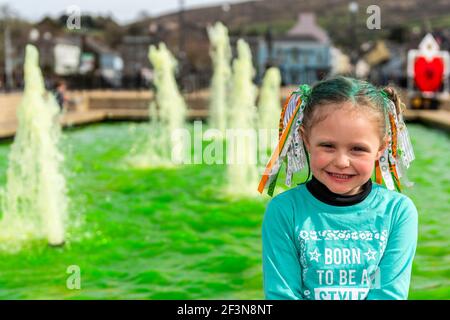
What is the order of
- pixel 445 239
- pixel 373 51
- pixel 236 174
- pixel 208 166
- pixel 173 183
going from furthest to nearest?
pixel 373 51 < pixel 208 166 < pixel 173 183 < pixel 236 174 < pixel 445 239

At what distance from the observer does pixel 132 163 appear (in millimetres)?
13625

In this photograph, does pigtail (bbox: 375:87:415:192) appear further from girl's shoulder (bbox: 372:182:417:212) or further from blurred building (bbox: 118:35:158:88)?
blurred building (bbox: 118:35:158:88)

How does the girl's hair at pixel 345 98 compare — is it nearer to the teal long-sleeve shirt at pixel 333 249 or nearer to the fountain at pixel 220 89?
the teal long-sleeve shirt at pixel 333 249

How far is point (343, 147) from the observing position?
227 cm

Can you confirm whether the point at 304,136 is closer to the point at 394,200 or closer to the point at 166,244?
the point at 394,200

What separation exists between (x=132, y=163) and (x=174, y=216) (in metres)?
5.05

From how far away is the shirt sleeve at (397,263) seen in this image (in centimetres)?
229

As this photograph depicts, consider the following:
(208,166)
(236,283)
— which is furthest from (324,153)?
(208,166)

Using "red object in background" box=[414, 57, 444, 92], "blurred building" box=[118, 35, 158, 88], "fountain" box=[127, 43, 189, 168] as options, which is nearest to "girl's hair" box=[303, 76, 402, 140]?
"fountain" box=[127, 43, 189, 168]

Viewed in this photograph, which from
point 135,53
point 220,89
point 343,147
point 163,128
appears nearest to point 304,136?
point 343,147

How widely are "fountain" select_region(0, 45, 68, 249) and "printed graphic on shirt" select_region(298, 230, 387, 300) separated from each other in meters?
5.26

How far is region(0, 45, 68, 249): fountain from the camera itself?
23.8 ft

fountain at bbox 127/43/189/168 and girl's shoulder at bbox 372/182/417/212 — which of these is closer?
girl's shoulder at bbox 372/182/417/212
